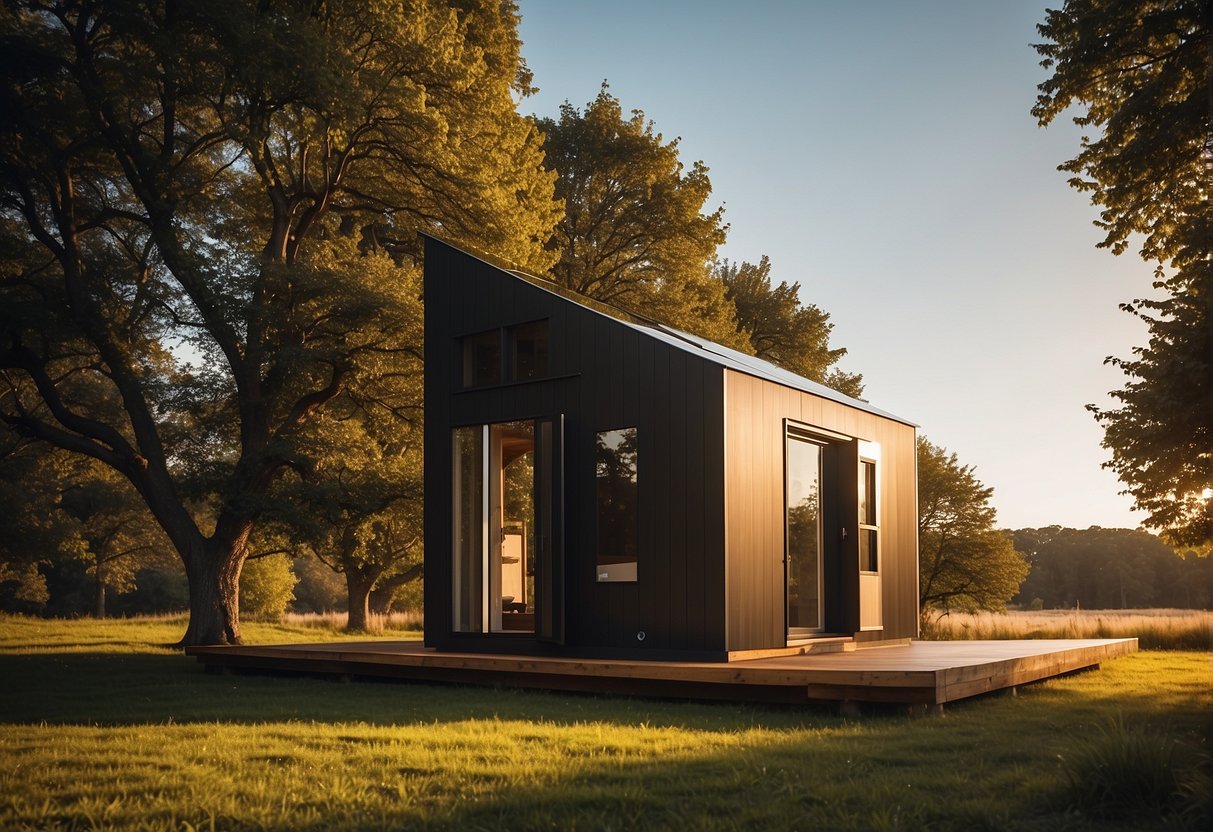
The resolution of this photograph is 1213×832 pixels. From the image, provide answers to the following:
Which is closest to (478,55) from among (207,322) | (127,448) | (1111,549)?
(207,322)

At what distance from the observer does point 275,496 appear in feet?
50.6

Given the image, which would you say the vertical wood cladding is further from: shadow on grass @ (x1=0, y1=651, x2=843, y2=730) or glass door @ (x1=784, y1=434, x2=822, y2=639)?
glass door @ (x1=784, y1=434, x2=822, y2=639)

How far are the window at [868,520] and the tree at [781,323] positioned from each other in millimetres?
16066

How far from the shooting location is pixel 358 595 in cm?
2425

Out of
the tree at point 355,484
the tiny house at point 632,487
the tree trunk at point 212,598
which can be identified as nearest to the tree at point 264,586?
the tree at point 355,484

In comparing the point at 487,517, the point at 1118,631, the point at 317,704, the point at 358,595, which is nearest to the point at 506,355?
the point at 487,517

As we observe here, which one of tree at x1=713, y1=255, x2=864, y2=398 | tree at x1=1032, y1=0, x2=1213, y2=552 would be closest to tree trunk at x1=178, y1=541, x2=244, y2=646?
tree at x1=1032, y1=0, x2=1213, y2=552

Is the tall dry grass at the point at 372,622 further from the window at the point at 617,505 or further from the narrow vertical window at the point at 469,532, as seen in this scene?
the window at the point at 617,505

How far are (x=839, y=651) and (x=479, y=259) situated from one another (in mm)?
5654

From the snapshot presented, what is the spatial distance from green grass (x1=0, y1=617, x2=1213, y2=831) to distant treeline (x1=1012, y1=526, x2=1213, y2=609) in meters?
43.2

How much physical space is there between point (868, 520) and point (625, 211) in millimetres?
13115

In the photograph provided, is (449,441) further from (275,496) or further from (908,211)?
(908,211)

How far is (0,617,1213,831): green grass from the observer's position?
428 cm

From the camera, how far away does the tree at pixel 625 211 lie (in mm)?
23375
